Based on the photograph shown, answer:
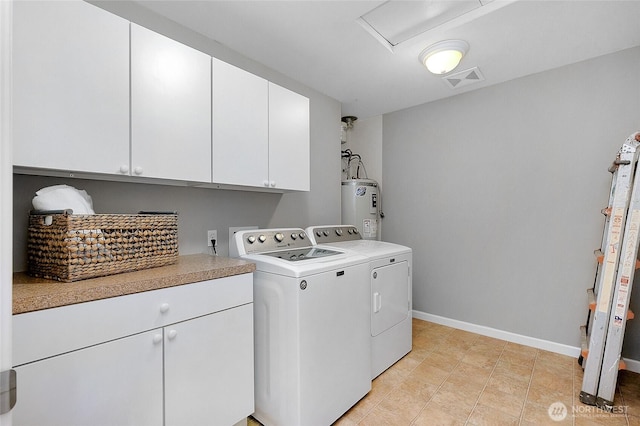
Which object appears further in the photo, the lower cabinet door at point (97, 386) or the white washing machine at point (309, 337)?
the white washing machine at point (309, 337)

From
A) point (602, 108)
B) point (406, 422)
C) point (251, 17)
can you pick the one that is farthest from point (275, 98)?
point (602, 108)

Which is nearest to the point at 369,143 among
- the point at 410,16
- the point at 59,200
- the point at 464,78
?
the point at 464,78

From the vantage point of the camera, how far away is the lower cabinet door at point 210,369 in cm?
123

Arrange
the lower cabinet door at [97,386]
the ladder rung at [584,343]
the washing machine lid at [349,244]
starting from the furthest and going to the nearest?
the washing machine lid at [349,244], the ladder rung at [584,343], the lower cabinet door at [97,386]

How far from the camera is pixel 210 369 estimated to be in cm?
135

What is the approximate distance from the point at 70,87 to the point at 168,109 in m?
0.39

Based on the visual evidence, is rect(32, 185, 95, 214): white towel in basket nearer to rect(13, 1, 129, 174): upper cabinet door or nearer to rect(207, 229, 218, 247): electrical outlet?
rect(13, 1, 129, 174): upper cabinet door

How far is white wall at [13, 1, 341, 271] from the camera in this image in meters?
1.51

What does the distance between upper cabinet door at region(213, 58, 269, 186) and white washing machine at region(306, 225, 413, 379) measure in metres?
0.82

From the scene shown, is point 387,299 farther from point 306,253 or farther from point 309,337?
point 309,337

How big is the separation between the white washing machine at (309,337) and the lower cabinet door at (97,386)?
0.56 m

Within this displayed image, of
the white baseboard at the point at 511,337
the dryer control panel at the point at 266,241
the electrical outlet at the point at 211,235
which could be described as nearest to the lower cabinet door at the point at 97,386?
the dryer control panel at the point at 266,241

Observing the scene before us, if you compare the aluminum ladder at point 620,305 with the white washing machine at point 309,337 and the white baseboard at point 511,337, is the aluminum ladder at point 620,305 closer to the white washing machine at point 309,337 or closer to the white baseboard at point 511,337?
the white baseboard at point 511,337

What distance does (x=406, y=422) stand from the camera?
1.64 metres
